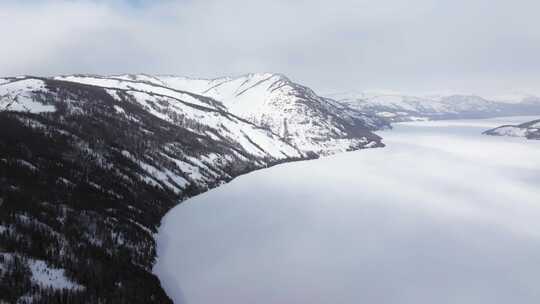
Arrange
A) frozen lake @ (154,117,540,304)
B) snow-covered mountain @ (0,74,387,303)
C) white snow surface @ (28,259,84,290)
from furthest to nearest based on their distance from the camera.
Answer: frozen lake @ (154,117,540,304)
snow-covered mountain @ (0,74,387,303)
white snow surface @ (28,259,84,290)

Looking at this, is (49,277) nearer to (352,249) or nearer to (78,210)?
(78,210)

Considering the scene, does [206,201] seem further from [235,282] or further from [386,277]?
[386,277]

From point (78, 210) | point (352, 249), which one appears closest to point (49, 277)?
point (78, 210)

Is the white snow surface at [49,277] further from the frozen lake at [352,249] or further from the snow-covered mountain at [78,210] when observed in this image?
the frozen lake at [352,249]

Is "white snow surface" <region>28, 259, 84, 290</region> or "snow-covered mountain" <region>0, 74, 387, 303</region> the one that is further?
"snow-covered mountain" <region>0, 74, 387, 303</region>

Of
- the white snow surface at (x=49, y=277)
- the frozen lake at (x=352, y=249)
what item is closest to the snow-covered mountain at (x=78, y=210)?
the white snow surface at (x=49, y=277)

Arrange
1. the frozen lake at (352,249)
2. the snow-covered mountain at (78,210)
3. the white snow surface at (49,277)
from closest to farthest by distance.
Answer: the white snow surface at (49,277)
the snow-covered mountain at (78,210)
the frozen lake at (352,249)

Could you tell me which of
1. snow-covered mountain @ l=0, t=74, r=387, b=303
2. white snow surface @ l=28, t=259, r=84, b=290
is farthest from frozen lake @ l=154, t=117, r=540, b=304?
white snow surface @ l=28, t=259, r=84, b=290

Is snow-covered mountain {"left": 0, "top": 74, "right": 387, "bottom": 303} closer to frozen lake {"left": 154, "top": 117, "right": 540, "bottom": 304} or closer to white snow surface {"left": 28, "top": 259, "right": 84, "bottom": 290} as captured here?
white snow surface {"left": 28, "top": 259, "right": 84, "bottom": 290}

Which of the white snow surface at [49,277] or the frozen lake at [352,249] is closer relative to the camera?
the white snow surface at [49,277]
